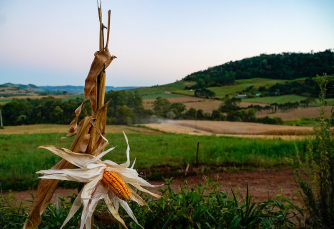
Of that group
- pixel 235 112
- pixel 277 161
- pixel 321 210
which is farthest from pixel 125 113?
pixel 321 210

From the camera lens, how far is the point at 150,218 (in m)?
1.50

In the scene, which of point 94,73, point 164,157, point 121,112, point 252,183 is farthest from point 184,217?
point 121,112

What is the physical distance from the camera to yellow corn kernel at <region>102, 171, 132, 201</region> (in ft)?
3.13

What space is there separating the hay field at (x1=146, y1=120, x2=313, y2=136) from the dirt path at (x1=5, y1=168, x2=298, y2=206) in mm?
7028

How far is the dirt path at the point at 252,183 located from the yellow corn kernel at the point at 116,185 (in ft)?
11.1

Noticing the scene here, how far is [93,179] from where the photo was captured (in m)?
0.95

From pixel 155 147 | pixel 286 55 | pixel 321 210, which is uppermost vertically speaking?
pixel 286 55

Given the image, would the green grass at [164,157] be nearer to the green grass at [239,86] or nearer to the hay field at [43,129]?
the hay field at [43,129]

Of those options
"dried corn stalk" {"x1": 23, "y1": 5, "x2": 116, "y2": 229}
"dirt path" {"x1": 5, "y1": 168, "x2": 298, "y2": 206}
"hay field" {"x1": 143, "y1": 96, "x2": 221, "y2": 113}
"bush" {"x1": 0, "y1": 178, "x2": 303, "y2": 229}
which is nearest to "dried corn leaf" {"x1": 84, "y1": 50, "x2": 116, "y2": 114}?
"dried corn stalk" {"x1": 23, "y1": 5, "x2": 116, "y2": 229}

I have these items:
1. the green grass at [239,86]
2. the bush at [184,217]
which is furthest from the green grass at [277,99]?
the bush at [184,217]

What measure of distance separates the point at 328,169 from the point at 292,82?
20.5 metres

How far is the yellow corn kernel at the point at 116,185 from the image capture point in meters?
0.95

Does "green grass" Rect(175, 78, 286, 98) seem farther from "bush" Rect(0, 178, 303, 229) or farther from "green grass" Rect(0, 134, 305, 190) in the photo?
"bush" Rect(0, 178, 303, 229)

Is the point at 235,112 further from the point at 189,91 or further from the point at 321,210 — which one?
the point at 321,210
